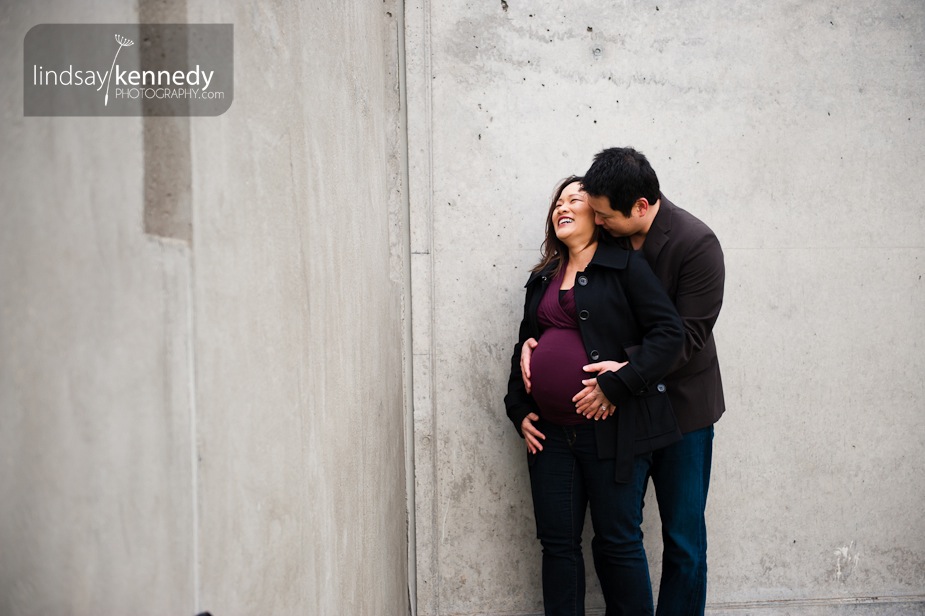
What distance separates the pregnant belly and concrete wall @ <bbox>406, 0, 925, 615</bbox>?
0.56 meters

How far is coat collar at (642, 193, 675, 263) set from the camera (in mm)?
2230

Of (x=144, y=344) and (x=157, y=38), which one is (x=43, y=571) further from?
(x=157, y=38)

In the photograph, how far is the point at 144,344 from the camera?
2.71 feet

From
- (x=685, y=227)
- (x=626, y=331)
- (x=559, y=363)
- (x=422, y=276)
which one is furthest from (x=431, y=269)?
(x=685, y=227)

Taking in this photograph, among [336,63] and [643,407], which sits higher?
[336,63]

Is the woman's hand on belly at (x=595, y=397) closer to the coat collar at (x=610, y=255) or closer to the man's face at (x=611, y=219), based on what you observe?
the coat collar at (x=610, y=255)

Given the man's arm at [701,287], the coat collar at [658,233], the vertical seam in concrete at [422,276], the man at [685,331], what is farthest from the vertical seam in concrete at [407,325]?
the man's arm at [701,287]

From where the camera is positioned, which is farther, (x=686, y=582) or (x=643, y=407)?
(x=686, y=582)

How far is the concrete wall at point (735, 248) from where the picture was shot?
8.99 ft

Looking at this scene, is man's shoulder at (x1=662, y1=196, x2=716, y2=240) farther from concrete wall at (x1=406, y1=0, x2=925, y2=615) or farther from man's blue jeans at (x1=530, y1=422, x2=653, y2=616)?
man's blue jeans at (x1=530, y1=422, x2=653, y2=616)

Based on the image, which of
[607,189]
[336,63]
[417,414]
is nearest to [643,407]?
[607,189]

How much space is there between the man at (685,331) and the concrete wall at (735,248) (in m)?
0.46

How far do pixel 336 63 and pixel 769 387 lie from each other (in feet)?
7.38
